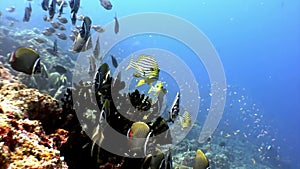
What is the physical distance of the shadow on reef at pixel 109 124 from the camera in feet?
11.5

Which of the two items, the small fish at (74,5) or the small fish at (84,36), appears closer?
the small fish at (84,36)

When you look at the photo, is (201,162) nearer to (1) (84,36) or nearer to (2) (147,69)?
(2) (147,69)

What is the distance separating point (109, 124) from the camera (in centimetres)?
378

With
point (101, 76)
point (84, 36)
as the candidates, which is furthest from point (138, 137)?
point (84, 36)

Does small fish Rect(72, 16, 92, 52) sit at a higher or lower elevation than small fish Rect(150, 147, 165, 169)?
higher

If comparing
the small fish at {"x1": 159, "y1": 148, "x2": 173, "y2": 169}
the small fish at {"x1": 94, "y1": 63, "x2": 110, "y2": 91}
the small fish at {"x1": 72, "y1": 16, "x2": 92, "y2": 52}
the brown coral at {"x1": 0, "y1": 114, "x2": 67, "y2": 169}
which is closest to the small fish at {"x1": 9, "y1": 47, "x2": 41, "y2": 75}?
the small fish at {"x1": 94, "y1": 63, "x2": 110, "y2": 91}

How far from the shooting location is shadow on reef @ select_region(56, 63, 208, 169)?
139 inches

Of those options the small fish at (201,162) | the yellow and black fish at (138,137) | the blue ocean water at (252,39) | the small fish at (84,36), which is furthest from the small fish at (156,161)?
the blue ocean water at (252,39)

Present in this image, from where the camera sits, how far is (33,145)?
8.67ft

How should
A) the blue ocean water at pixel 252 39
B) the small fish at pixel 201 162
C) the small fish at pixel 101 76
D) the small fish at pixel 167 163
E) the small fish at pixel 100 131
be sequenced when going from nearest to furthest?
1. the small fish at pixel 167 163
2. the small fish at pixel 201 162
3. the small fish at pixel 100 131
4. the small fish at pixel 101 76
5. the blue ocean water at pixel 252 39

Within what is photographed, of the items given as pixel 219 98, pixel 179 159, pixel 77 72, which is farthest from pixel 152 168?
pixel 219 98

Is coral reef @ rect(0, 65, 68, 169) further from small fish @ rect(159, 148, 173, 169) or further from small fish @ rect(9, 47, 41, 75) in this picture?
small fish @ rect(159, 148, 173, 169)

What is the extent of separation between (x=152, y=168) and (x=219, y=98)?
28.5 m

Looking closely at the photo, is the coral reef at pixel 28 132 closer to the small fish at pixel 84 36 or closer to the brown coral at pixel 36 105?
the brown coral at pixel 36 105
